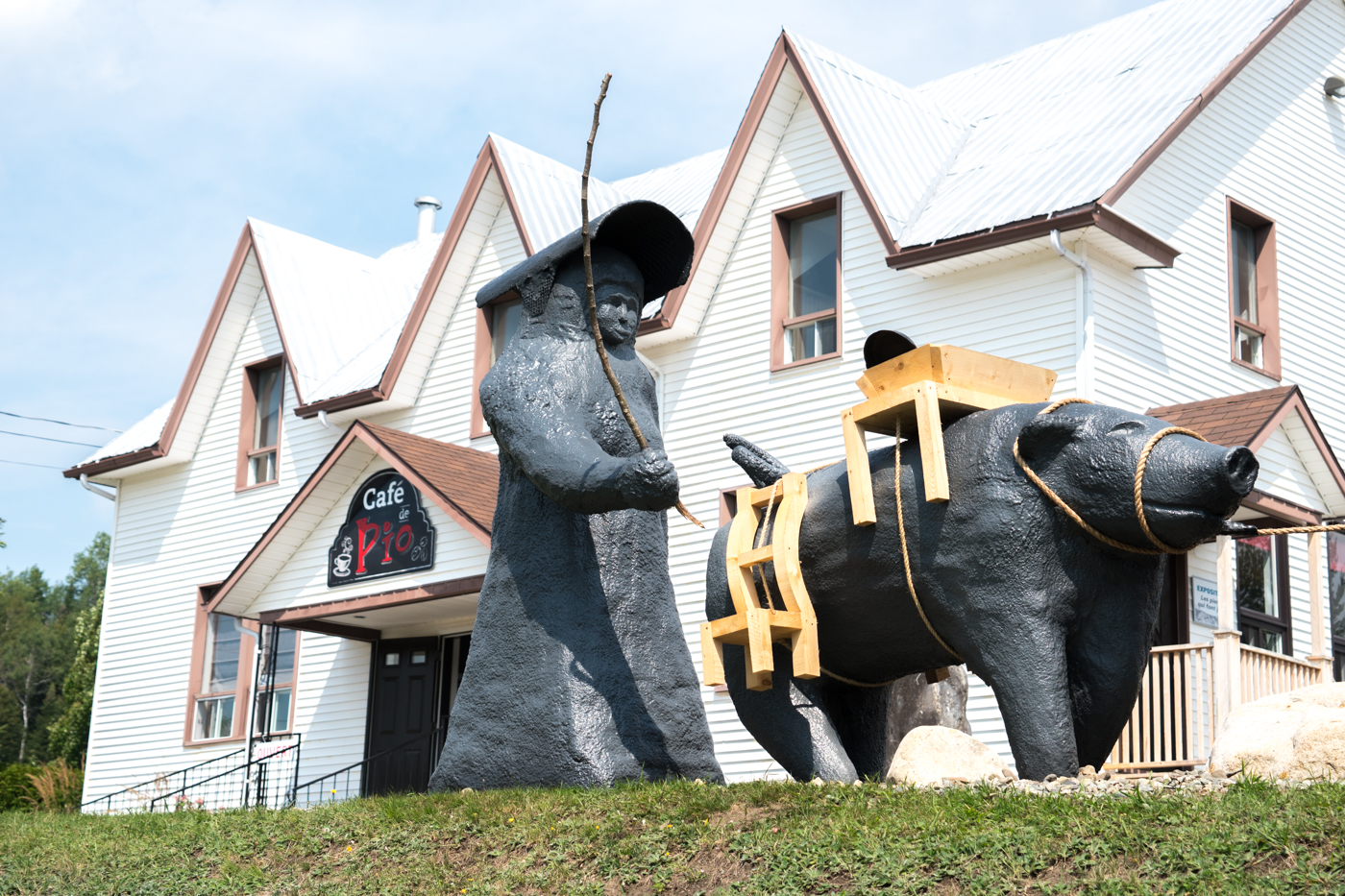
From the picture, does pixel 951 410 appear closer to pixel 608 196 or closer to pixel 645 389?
pixel 645 389

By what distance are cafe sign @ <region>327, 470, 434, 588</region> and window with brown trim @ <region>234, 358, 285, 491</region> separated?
4.00 m

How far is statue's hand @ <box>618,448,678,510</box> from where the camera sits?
5309 millimetres

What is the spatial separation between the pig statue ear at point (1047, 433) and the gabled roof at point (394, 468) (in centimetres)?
1059

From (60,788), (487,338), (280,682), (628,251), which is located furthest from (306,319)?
(628,251)

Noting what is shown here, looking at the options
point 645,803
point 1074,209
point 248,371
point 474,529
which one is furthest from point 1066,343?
point 248,371

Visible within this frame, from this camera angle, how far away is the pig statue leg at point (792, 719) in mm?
5910

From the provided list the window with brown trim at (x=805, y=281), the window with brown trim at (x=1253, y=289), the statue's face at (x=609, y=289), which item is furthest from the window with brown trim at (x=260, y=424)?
the statue's face at (x=609, y=289)

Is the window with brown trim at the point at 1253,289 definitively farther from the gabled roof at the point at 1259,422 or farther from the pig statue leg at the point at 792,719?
the pig statue leg at the point at 792,719

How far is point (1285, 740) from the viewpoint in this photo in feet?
18.4

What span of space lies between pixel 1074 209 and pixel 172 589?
1430cm

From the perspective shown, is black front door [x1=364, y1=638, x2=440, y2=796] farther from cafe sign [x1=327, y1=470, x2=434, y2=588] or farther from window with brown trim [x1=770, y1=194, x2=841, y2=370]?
window with brown trim [x1=770, y1=194, x2=841, y2=370]

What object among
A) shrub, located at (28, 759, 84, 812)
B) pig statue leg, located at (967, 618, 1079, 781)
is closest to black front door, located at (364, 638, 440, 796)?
shrub, located at (28, 759, 84, 812)

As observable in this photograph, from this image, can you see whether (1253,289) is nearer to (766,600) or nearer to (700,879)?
(766,600)

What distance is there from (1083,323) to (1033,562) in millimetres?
8905
